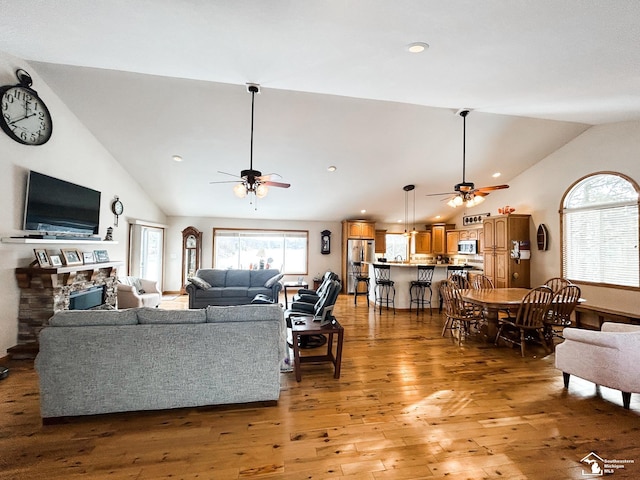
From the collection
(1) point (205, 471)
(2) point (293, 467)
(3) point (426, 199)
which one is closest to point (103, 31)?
(1) point (205, 471)

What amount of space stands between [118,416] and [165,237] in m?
6.74

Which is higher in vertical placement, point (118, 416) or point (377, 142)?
point (377, 142)

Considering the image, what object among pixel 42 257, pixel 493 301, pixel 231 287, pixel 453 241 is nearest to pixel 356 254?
pixel 453 241

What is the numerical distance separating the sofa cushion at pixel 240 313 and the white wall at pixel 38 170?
3045 mm

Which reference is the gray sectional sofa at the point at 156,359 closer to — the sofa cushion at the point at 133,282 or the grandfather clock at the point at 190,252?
the sofa cushion at the point at 133,282

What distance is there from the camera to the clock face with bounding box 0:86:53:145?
3.55 m

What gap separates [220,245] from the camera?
29.5 feet

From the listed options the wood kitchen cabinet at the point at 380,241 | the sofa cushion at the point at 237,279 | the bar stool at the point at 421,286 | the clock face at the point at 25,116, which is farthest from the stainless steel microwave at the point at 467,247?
the clock face at the point at 25,116

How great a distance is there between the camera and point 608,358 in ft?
8.82

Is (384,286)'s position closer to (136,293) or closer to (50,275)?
(136,293)

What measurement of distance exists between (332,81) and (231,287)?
16.7 ft

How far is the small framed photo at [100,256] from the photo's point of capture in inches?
197

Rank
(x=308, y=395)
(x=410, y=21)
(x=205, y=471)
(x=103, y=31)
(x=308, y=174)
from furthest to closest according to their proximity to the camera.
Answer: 1. (x=308, y=174)
2. (x=308, y=395)
3. (x=103, y=31)
4. (x=410, y=21)
5. (x=205, y=471)

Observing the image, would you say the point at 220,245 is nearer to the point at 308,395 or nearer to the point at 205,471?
the point at 308,395
